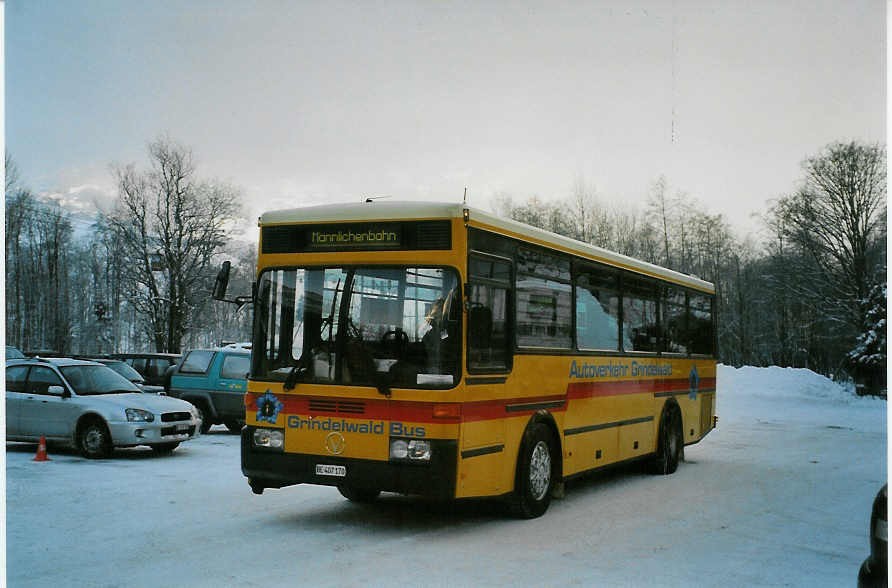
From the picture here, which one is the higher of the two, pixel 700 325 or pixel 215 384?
pixel 700 325

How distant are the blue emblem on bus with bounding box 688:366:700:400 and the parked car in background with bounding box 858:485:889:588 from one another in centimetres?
1146

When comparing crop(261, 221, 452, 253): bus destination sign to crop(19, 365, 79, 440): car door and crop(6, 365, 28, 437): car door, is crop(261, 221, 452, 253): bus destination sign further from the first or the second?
crop(6, 365, 28, 437): car door

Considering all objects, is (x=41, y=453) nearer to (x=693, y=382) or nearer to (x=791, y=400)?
(x=693, y=382)

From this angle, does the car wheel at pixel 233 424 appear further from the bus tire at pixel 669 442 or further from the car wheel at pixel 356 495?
the car wheel at pixel 356 495

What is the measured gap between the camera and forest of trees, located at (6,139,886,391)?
46.4 m

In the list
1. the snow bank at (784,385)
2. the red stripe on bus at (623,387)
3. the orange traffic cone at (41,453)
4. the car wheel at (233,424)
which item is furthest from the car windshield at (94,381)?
the snow bank at (784,385)

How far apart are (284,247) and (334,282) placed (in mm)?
789

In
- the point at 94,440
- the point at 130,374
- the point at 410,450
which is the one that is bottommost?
the point at 94,440

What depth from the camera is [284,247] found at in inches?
371

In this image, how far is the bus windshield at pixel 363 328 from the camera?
859 cm

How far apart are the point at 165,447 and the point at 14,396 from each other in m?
2.75

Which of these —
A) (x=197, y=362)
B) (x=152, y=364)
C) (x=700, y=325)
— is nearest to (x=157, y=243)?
(x=152, y=364)

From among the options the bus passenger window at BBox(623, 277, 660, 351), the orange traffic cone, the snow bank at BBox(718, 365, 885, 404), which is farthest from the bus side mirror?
the snow bank at BBox(718, 365, 885, 404)

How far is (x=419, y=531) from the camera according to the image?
356 inches
